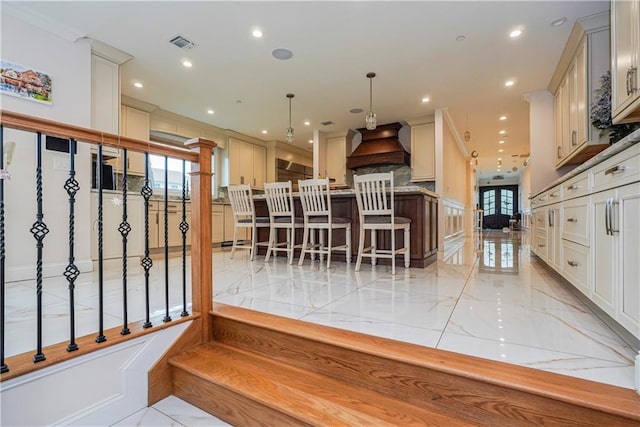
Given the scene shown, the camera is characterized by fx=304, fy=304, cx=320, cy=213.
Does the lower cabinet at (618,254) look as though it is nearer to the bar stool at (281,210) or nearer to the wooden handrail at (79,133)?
the wooden handrail at (79,133)

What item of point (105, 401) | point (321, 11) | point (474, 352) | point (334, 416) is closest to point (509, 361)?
point (474, 352)

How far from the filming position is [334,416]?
3.66ft

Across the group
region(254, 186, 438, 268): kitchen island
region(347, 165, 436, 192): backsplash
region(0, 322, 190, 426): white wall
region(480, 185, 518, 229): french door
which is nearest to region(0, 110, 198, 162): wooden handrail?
region(0, 322, 190, 426): white wall

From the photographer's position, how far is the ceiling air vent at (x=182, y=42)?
10.8 feet

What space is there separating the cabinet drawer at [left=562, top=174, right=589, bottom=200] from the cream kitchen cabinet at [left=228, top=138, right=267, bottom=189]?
A: 5196 mm

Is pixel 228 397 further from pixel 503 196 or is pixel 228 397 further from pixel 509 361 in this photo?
pixel 503 196

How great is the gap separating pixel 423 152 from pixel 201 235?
5.05 metres

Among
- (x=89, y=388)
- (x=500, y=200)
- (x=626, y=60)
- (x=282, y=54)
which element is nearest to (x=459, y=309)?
(x=626, y=60)

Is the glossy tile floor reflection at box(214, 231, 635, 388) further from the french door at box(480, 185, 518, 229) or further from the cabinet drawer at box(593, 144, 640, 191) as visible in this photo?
the french door at box(480, 185, 518, 229)

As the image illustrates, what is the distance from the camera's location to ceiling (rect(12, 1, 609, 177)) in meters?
2.87

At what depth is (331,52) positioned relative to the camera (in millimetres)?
3586

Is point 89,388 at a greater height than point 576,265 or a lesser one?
lesser

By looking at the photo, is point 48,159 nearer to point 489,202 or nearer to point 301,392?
point 301,392

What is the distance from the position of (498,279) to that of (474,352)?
1.76 m
